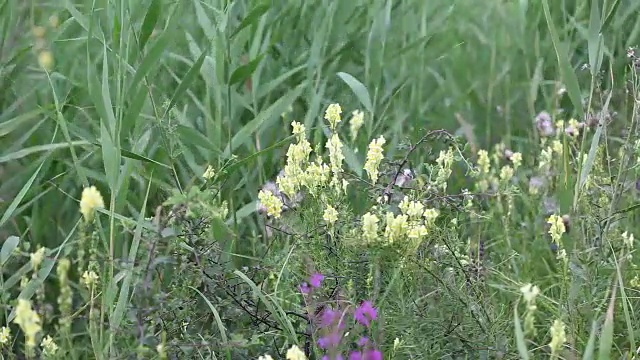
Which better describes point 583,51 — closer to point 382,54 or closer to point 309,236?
point 382,54

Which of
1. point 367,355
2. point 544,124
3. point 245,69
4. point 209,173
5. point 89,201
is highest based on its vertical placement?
point 89,201

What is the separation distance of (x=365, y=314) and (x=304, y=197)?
0.34m

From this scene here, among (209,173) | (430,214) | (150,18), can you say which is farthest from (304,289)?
(150,18)

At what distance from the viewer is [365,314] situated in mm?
1739

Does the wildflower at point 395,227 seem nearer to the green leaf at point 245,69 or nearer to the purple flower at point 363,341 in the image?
the purple flower at point 363,341

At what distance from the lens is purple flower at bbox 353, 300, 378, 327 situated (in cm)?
170

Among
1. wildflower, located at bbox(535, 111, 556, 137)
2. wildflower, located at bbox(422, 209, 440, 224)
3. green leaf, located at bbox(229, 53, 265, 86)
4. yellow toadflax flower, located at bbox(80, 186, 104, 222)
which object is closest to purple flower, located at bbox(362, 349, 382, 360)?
wildflower, located at bbox(422, 209, 440, 224)

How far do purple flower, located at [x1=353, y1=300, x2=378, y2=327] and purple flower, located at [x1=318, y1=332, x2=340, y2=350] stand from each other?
67 mm

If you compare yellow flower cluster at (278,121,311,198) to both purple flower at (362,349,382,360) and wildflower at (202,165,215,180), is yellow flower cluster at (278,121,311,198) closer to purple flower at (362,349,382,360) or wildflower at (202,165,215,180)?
wildflower at (202,165,215,180)

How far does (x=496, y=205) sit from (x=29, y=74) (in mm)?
1279

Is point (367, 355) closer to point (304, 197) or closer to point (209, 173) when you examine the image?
point (304, 197)

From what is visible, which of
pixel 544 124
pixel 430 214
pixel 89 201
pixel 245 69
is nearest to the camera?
pixel 89 201

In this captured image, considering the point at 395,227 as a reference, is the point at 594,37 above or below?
above

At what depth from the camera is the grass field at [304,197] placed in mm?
1729
